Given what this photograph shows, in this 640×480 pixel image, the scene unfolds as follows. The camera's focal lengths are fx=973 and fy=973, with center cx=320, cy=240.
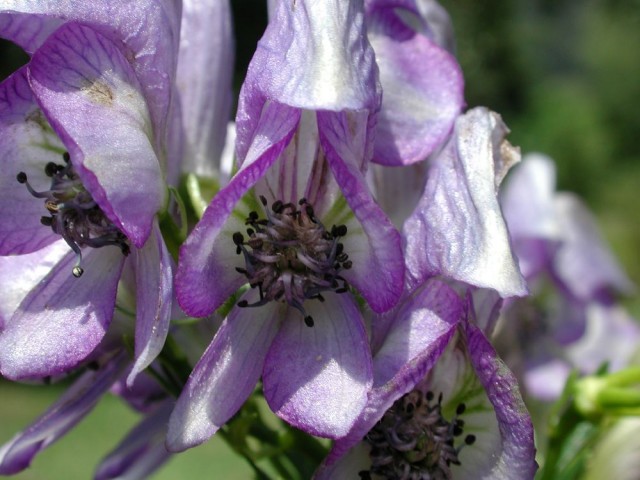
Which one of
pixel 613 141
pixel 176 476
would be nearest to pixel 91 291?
pixel 176 476

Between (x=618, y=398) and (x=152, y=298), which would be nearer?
(x=152, y=298)

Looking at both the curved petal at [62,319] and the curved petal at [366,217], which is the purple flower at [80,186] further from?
the curved petal at [366,217]

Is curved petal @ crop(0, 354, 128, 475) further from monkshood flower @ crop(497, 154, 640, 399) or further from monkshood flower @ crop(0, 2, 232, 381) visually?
monkshood flower @ crop(497, 154, 640, 399)

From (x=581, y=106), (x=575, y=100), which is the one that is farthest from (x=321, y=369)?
(x=575, y=100)

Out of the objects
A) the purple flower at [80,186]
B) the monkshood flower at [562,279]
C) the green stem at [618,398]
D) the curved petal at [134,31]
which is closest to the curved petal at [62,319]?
the purple flower at [80,186]

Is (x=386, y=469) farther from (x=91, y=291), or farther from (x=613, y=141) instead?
(x=613, y=141)

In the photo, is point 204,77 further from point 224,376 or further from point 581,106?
point 581,106
